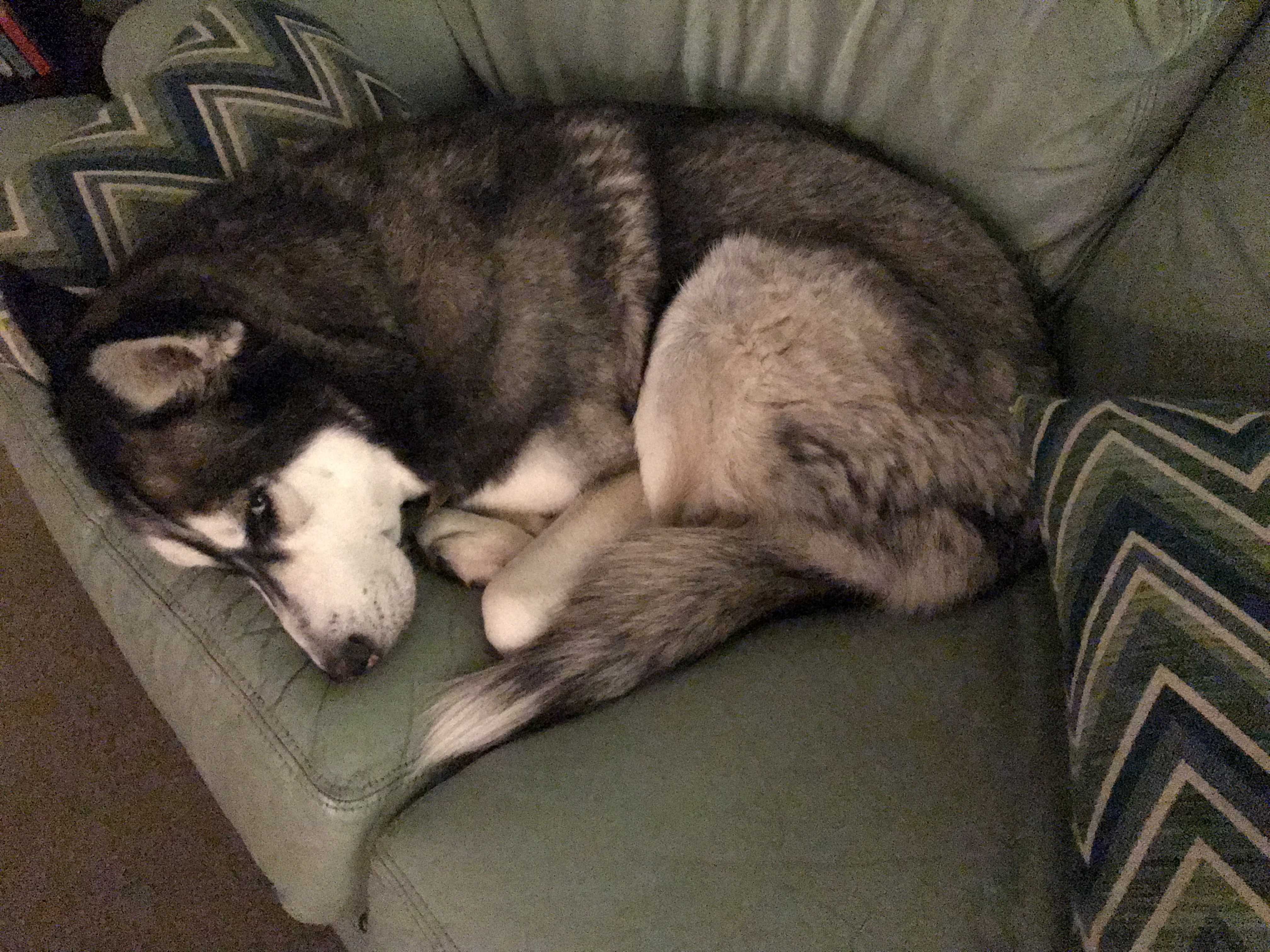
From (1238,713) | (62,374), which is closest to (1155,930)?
(1238,713)

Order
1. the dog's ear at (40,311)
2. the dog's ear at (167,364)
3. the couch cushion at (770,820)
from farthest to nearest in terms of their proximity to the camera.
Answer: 1. the dog's ear at (40,311)
2. the dog's ear at (167,364)
3. the couch cushion at (770,820)

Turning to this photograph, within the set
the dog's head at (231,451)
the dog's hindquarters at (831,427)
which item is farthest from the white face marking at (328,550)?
the dog's hindquarters at (831,427)

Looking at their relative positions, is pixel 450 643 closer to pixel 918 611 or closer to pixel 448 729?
pixel 448 729

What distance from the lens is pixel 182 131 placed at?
1.48m

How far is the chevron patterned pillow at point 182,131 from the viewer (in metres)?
1.38

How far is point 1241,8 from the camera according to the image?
1221 millimetres

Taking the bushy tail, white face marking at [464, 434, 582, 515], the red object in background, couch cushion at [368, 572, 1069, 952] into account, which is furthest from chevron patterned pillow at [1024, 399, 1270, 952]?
the red object in background

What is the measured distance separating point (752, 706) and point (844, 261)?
830 mm

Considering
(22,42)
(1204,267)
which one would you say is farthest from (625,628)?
(22,42)

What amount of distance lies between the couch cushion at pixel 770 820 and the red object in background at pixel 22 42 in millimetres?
2630

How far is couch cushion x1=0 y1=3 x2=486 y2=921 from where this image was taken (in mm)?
1188

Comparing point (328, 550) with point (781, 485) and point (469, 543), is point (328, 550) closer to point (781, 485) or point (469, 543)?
point (469, 543)

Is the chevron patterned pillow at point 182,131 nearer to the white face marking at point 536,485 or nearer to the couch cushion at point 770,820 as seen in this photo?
the white face marking at point 536,485

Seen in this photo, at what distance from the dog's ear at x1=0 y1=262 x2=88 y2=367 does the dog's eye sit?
40cm
